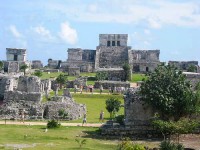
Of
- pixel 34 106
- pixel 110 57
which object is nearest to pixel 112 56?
pixel 110 57

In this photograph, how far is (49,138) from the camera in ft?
98.6

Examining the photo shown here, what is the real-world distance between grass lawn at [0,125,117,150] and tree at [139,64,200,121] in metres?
4.23

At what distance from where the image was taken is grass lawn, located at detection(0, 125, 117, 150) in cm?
2718

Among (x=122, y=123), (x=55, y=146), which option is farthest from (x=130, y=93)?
(x=55, y=146)

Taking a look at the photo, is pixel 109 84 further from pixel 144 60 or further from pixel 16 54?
pixel 16 54

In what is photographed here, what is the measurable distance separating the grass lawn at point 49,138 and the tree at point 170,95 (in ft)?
13.9

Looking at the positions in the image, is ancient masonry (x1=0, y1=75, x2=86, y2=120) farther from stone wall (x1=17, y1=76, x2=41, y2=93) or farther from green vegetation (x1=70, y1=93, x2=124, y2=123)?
stone wall (x1=17, y1=76, x2=41, y2=93)

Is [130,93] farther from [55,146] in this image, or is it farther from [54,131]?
[55,146]

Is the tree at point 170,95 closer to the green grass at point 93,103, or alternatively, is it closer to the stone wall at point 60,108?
the green grass at point 93,103

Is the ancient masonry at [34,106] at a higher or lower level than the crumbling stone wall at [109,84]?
lower

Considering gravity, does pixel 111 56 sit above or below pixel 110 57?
above

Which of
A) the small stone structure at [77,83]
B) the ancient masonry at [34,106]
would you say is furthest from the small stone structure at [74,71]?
the ancient masonry at [34,106]

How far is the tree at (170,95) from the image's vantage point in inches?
1254

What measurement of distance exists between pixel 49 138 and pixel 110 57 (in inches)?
2326
